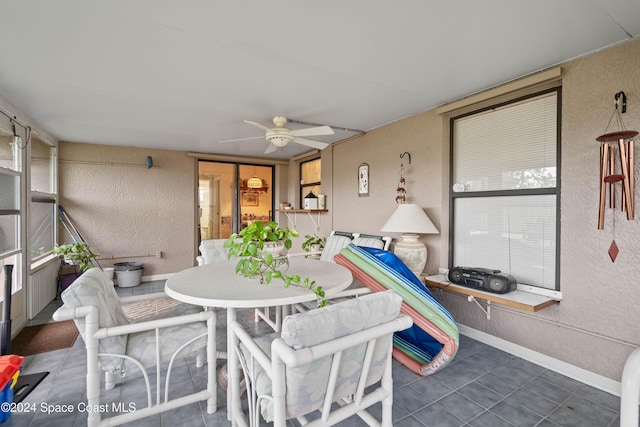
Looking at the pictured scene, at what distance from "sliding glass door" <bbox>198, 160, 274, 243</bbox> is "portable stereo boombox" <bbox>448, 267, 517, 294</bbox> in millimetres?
4326

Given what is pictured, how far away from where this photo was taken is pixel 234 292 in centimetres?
158

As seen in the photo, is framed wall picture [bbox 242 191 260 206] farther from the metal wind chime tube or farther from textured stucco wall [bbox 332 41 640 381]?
the metal wind chime tube

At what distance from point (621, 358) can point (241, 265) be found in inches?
99.8

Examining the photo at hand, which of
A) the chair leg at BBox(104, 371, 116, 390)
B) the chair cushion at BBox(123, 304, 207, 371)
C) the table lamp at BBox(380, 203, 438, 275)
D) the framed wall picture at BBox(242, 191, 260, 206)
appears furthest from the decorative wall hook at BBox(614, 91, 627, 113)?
the framed wall picture at BBox(242, 191, 260, 206)

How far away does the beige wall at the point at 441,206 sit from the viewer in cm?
194

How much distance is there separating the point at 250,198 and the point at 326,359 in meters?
5.19

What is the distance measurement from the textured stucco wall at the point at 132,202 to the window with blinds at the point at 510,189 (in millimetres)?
4402

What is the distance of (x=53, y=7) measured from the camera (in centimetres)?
153

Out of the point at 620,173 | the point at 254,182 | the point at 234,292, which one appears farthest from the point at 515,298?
the point at 254,182

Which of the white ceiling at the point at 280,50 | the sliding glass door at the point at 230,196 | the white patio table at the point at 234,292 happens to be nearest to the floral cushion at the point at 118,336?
the white patio table at the point at 234,292

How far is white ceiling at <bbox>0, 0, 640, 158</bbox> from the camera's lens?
1563mm

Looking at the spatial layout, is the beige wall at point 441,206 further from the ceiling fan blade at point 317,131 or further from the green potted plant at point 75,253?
the ceiling fan blade at point 317,131

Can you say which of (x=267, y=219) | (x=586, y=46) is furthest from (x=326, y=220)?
(x=586, y=46)

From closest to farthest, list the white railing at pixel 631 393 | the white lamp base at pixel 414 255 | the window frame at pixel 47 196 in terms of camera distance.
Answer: the white railing at pixel 631 393
the white lamp base at pixel 414 255
the window frame at pixel 47 196
